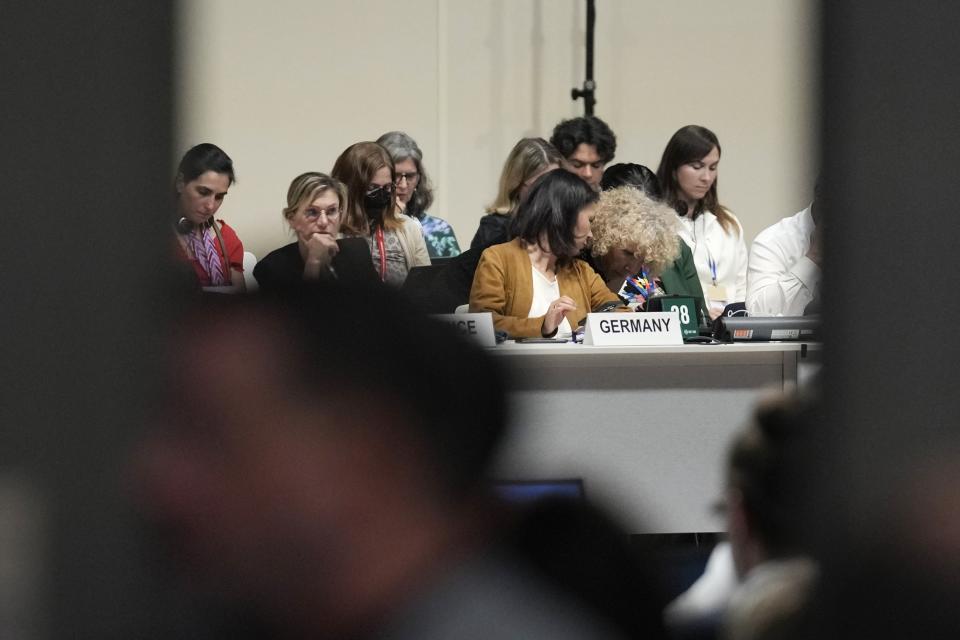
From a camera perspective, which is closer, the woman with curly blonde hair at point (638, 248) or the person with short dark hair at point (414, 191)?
the woman with curly blonde hair at point (638, 248)

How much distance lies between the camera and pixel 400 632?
1.80 feet

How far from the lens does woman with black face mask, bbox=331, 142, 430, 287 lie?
307cm

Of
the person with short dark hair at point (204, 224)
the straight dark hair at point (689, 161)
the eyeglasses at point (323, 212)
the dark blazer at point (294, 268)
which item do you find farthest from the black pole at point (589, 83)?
the person with short dark hair at point (204, 224)

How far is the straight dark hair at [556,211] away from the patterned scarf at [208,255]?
250cm

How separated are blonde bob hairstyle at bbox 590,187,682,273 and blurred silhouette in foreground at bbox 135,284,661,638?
8.46 feet

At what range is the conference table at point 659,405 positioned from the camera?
3.14 m

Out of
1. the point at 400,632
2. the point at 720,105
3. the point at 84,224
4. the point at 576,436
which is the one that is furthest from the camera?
the point at 720,105

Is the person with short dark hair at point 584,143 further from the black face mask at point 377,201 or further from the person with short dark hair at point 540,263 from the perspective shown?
the black face mask at point 377,201

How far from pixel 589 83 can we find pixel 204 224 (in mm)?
4986

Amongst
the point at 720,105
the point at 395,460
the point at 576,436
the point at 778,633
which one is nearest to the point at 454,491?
the point at 395,460

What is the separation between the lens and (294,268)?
2.97 feet

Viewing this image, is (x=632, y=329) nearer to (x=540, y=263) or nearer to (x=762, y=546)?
(x=540, y=263)

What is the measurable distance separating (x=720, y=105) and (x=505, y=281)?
2657 mm

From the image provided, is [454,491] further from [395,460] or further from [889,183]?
[889,183]
